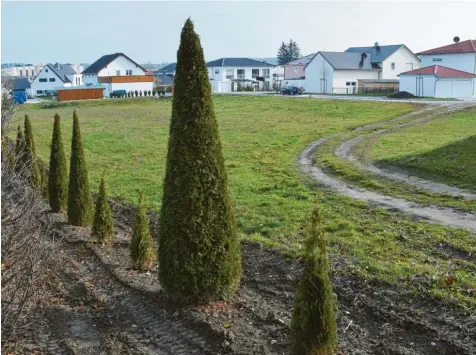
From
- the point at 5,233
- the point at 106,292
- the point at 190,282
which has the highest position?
the point at 5,233

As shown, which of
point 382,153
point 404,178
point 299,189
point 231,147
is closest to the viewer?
point 299,189

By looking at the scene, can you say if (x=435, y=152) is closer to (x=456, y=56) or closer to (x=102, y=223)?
(x=102, y=223)

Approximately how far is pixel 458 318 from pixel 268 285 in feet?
11.0

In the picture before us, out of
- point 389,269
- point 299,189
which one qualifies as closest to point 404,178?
point 299,189

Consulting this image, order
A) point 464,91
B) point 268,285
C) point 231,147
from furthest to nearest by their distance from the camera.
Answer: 1. point 464,91
2. point 231,147
3. point 268,285

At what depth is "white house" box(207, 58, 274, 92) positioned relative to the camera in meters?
84.7

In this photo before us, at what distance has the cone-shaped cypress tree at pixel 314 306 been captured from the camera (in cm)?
627

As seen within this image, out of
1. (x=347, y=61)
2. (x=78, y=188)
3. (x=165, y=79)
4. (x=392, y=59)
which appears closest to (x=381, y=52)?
(x=392, y=59)

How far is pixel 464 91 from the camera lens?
176ft

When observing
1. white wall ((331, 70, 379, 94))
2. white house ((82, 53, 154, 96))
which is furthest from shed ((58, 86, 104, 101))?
white wall ((331, 70, 379, 94))

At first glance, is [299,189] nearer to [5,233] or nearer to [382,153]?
[382,153]

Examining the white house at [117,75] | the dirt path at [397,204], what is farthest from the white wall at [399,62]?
the dirt path at [397,204]

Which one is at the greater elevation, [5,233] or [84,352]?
[5,233]

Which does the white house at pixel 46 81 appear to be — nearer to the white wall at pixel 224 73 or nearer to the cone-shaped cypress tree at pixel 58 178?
the white wall at pixel 224 73
